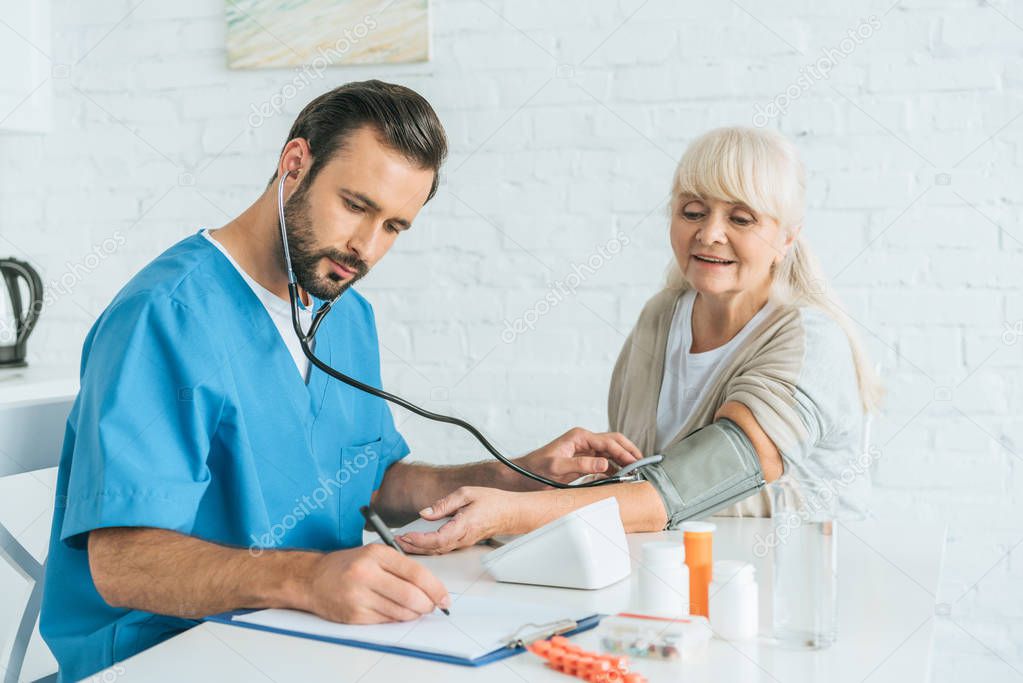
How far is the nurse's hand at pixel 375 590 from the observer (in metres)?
0.85

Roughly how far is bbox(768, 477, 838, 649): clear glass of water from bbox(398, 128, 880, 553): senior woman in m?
0.40

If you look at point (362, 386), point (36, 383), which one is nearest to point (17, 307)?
point (36, 383)

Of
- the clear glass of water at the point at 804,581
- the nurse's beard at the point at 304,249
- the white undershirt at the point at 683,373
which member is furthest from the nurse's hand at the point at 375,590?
the white undershirt at the point at 683,373

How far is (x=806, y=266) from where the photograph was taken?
1.59 m

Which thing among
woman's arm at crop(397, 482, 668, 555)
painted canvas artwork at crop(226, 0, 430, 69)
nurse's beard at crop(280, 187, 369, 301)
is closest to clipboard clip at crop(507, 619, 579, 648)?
woman's arm at crop(397, 482, 668, 555)

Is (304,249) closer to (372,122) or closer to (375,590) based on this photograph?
(372,122)

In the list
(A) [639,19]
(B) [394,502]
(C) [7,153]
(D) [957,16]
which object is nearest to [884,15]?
(D) [957,16]

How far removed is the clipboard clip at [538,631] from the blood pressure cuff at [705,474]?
418mm

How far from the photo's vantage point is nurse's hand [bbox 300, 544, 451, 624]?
0.85m

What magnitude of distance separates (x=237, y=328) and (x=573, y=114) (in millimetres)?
1085

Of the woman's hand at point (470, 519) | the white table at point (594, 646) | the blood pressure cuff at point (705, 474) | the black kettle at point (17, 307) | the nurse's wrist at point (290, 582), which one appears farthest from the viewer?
the black kettle at point (17, 307)

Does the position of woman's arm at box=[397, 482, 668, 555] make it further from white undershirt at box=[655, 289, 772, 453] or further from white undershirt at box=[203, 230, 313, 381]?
white undershirt at box=[655, 289, 772, 453]

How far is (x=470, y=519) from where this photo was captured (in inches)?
44.0

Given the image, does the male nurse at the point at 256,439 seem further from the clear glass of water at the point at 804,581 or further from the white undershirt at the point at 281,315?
the clear glass of water at the point at 804,581
